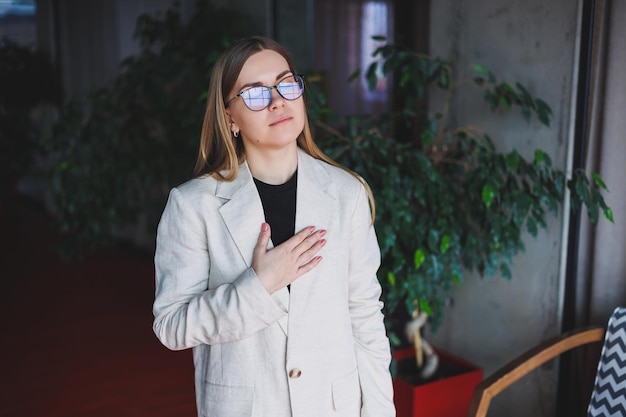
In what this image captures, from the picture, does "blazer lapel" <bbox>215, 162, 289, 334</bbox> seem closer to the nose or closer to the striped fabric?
the nose

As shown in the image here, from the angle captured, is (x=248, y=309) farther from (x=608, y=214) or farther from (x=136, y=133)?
(x=136, y=133)

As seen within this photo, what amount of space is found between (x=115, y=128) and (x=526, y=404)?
3.02 m

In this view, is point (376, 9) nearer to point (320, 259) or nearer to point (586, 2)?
point (586, 2)

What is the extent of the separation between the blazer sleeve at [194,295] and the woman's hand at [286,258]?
25 millimetres

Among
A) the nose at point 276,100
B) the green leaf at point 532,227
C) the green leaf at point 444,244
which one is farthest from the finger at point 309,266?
the green leaf at point 532,227

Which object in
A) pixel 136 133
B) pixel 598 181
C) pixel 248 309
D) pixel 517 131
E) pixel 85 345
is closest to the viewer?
pixel 248 309

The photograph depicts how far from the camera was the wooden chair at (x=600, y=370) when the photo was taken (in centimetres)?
204

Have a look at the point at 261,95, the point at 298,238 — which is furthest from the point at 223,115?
the point at 298,238

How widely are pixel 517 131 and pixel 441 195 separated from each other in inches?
21.3

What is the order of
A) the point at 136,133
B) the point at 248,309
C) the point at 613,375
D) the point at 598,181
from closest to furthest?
the point at 248,309 → the point at 613,375 → the point at 598,181 → the point at 136,133

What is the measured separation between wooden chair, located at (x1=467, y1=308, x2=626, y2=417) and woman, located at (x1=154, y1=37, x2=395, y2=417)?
0.58m

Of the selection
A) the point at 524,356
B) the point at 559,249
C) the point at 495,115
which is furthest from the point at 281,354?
the point at 495,115

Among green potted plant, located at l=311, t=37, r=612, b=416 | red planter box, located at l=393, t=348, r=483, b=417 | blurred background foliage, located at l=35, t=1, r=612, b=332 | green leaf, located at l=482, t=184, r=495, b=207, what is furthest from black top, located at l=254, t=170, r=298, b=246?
red planter box, located at l=393, t=348, r=483, b=417

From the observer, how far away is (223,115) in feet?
5.07
